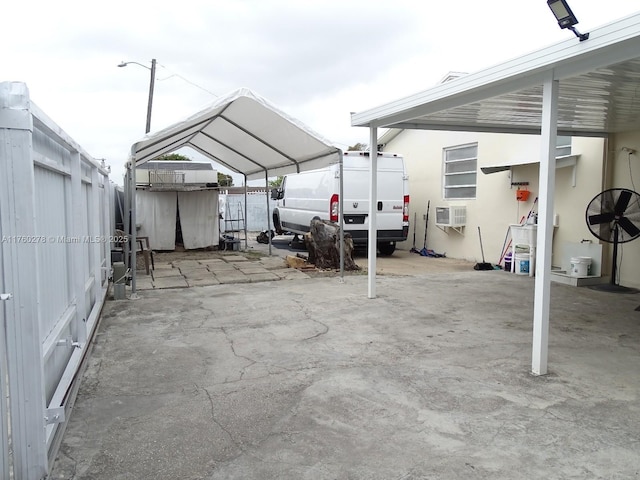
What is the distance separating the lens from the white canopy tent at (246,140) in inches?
284

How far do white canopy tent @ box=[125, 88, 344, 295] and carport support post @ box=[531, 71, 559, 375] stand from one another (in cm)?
434

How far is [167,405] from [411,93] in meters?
4.11

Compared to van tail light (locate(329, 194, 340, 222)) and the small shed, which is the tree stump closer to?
van tail light (locate(329, 194, 340, 222))

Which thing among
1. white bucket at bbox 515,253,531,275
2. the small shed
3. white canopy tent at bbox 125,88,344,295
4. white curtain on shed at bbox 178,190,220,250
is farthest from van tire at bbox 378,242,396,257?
white curtain on shed at bbox 178,190,220,250

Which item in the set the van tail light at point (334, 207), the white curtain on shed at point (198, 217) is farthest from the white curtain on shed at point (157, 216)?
the van tail light at point (334, 207)

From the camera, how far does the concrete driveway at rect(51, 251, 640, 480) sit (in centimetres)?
→ 265

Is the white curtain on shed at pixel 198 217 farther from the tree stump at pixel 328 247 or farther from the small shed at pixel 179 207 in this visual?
the tree stump at pixel 328 247

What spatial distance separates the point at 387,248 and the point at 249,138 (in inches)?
183

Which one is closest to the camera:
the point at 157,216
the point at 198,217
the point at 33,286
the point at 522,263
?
the point at 33,286

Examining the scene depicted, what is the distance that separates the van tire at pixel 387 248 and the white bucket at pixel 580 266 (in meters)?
4.78

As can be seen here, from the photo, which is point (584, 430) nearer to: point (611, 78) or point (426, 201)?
point (611, 78)

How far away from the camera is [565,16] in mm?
3361

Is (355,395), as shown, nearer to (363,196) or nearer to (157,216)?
(363,196)

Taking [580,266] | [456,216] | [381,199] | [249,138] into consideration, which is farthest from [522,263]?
[249,138]
